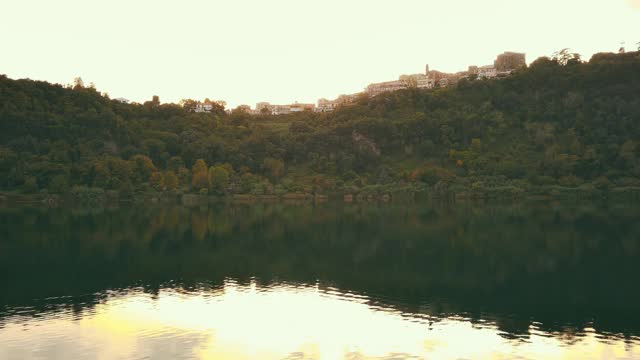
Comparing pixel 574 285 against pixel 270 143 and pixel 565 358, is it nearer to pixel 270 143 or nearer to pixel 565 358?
pixel 565 358

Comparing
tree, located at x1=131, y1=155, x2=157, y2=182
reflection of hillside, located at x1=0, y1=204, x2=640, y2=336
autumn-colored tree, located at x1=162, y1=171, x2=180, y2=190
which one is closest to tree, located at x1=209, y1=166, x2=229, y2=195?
autumn-colored tree, located at x1=162, y1=171, x2=180, y2=190

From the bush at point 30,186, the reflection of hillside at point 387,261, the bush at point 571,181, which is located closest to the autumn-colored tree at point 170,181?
the bush at point 30,186

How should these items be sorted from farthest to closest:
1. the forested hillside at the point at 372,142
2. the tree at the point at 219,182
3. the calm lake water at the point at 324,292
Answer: the tree at the point at 219,182 < the forested hillside at the point at 372,142 < the calm lake water at the point at 324,292

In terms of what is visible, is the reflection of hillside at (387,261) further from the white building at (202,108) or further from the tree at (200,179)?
the white building at (202,108)

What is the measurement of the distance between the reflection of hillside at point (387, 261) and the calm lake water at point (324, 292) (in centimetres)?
17

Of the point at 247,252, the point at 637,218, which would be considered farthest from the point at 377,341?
the point at 637,218

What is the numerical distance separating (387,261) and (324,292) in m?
10.5

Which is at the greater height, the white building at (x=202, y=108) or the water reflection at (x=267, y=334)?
the white building at (x=202, y=108)

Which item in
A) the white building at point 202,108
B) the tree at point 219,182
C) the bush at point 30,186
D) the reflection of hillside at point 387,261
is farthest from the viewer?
the white building at point 202,108

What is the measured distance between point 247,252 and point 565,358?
31.4 meters

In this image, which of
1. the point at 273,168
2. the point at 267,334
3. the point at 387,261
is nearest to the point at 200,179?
the point at 273,168

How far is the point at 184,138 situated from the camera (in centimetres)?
14912

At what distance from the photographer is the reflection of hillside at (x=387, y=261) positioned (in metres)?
30.0

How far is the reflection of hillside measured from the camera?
98.3ft
